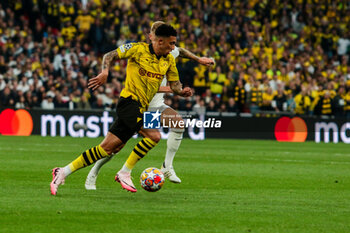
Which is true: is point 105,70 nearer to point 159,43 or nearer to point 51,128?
point 159,43

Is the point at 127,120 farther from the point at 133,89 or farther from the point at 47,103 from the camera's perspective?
the point at 47,103

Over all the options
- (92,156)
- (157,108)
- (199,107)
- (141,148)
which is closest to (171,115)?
(157,108)

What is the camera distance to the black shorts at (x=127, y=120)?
916cm

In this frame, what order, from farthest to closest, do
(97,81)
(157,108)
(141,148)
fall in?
(157,108) → (141,148) → (97,81)

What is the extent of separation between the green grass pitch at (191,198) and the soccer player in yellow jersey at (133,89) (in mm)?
405

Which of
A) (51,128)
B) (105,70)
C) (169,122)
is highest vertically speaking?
(105,70)

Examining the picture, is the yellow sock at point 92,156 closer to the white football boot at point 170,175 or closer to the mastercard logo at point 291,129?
the white football boot at point 170,175

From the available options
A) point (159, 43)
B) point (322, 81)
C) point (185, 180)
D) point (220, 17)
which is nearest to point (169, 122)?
point (185, 180)

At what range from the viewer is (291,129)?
24703mm

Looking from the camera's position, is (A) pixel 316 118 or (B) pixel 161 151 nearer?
(B) pixel 161 151

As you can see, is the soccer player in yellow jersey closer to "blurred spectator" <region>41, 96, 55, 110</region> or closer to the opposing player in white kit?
the opposing player in white kit

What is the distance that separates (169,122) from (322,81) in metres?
16.5

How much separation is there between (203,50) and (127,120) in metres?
18.0

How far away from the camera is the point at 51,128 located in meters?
23.2
